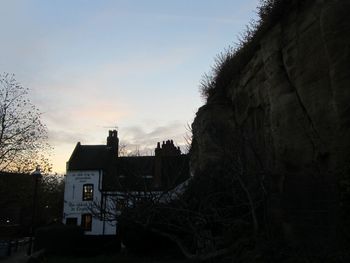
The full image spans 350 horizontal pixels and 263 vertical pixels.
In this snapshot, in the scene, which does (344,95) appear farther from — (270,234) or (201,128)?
(201,128)

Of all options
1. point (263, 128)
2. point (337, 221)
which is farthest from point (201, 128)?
point (337, 221)

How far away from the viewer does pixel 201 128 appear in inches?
830

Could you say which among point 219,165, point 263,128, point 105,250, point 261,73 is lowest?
point 105,250

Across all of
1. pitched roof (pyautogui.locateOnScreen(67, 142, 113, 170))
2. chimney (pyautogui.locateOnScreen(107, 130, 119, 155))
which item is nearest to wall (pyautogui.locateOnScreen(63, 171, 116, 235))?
pitched roof (pyautogui.locateOnScreen(67, 142, 113, 170))

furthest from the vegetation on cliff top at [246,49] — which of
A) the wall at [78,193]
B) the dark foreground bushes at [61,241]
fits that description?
the wall at [78,193]

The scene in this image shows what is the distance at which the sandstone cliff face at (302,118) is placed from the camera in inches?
411

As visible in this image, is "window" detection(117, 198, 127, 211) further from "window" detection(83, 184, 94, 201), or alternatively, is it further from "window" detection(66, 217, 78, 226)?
"window" detection(66, 217, 78, 226)

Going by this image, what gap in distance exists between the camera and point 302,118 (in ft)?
42.4

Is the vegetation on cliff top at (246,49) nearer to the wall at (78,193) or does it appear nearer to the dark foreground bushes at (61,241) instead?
the dark foreground bushes at (61,241)

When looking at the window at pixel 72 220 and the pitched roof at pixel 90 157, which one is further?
the pitched roof at pixel 90 157

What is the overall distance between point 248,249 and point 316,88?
13.9ft

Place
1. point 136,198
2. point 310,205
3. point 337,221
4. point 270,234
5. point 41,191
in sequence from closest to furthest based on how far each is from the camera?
point 337,221, point 310,205, point 270,234, point 136,198, point 41,191

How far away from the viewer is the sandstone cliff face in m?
10.4

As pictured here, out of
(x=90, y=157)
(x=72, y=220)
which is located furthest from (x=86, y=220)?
(x=90, y=157)
